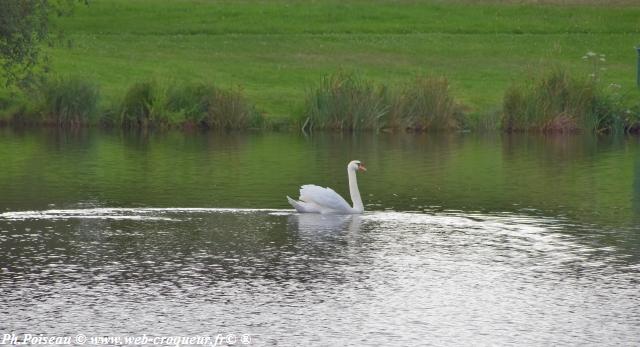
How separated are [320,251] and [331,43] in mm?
42295

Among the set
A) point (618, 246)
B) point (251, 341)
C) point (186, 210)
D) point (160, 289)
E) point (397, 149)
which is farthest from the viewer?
point (397, 149)

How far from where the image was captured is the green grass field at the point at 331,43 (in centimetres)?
4803

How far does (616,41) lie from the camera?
195ft

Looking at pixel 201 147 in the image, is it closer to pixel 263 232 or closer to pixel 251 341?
pixel 263 232

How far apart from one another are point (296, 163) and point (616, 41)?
108 feet

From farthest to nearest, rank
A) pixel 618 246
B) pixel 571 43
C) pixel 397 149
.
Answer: pixel 571 43
pixel 397 149
pixel 618 246

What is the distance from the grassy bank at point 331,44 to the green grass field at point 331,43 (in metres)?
0.07

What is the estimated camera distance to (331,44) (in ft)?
193

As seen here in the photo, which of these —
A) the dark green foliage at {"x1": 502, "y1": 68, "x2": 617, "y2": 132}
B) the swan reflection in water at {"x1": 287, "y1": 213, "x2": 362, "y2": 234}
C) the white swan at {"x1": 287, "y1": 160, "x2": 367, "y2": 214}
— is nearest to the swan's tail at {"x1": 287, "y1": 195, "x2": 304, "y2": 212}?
the white swan at {"x1": 287, "y1": 160, "x2": 367, "y2": 214}

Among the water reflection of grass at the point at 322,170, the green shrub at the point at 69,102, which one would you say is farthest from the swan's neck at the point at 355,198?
the green shrub at the point at 69,102

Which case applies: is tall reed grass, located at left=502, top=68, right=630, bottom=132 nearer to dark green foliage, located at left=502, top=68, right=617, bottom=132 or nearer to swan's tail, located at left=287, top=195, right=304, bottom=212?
dark green foliage, located at left=502, top=68, right=617, bottom=132

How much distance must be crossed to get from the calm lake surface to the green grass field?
14.0m

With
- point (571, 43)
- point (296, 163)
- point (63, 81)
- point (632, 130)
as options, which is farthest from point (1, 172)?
point (571, 43)

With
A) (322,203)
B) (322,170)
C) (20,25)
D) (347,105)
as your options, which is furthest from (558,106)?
(322,203)
